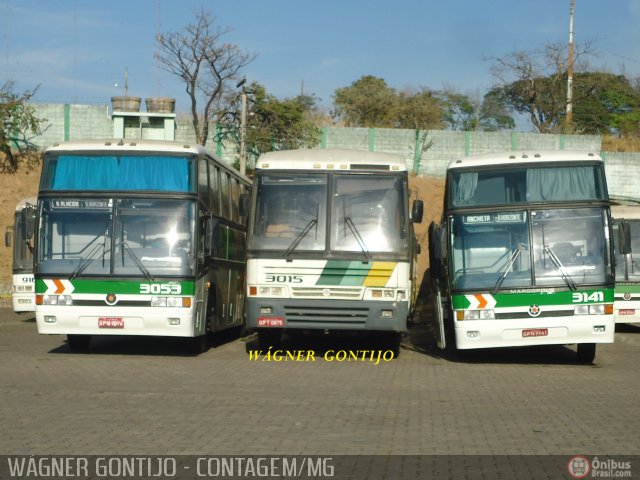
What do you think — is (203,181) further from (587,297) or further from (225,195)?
(587,297)

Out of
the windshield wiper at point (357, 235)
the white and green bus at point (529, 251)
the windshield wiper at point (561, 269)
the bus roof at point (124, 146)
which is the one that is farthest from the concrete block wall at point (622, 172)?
the bus roof at point (124, 146)

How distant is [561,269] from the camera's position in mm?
16109

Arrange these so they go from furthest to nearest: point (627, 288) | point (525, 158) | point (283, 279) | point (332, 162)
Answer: point (627, 288) → point (332, 162) → point (525, 158) → point (283, 279)

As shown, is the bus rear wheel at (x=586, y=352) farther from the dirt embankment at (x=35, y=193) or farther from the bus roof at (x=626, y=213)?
the dirt embankment at (x=35, y=193)

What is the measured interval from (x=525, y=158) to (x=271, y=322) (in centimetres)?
508

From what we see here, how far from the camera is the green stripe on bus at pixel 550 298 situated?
52.2 feet

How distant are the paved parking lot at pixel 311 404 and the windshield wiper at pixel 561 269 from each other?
1.40 m

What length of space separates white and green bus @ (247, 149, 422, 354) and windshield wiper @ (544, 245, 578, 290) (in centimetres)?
221

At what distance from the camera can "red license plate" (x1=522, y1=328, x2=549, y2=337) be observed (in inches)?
628

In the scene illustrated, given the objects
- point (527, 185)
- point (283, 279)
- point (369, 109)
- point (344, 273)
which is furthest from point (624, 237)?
point (369, 109)

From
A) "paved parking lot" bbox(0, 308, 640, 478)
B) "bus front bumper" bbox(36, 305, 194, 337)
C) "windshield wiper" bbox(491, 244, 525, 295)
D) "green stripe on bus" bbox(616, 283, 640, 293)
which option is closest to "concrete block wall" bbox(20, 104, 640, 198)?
"green stripe on bus" bbox(616, 283, 640, 293)

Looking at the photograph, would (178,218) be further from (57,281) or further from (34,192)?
(34,192)

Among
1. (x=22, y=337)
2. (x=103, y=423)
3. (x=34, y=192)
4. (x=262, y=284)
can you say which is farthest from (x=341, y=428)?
(x=34, y=192)

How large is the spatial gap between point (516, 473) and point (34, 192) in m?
39.2
